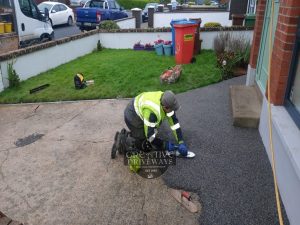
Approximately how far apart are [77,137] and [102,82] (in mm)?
3680

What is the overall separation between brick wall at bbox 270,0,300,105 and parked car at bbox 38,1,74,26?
20225 millimetres

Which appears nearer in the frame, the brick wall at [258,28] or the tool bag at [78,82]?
the brick wall at [258,28]

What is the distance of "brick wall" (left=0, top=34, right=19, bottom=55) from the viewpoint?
1050 cm

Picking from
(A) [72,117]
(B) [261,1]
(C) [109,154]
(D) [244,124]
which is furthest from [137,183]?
(B) [261,1]

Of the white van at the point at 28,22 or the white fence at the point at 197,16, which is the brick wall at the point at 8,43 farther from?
the white fence at the point at 197,16

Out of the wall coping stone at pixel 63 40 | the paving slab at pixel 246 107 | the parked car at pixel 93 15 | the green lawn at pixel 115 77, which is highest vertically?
the parked car at pixel 93 15

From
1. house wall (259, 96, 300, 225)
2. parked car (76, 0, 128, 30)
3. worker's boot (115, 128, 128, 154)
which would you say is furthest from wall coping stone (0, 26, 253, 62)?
house wall (259, 96, 300, 225)

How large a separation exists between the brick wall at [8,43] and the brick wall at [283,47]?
9023 mm

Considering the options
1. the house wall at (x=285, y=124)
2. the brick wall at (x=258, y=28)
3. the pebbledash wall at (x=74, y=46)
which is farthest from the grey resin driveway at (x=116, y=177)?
the pebbledash wall at (x=74, y=46)

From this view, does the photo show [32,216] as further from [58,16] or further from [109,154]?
[58,16]

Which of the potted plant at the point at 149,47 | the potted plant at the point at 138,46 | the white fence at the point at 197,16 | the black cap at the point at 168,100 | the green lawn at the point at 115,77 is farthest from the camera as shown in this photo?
the white fence at the point at 197,16

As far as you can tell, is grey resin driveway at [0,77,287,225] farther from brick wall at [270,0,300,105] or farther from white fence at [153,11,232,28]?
white fence at [153,11,232,28]

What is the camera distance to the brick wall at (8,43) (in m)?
10.5

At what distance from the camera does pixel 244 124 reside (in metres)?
6.21
